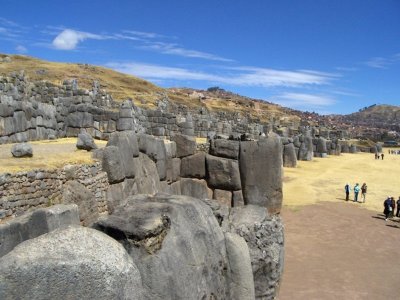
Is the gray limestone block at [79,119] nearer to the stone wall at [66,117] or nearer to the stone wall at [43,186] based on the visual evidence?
the stone wall at [66,117]

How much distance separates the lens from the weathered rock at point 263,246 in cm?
909

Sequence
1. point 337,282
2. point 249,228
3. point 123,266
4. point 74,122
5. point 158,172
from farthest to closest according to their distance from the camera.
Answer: point 74,122
point 158,172
point 337,282
point 249,228
point 123,266

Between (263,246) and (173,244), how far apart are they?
10.7 feet

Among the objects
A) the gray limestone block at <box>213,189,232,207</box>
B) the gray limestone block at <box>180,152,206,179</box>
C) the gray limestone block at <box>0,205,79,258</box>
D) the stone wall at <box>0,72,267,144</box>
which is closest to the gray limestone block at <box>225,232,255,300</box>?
the gray limestone block at <box>0,205,79,258</box>

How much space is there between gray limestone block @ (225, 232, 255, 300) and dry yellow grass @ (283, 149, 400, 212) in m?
16.6

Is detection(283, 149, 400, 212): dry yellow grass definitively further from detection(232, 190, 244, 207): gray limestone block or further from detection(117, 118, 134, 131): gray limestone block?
detection(117, 118, 134, 131): gray limestone block

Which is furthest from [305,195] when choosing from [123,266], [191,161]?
[123,266]

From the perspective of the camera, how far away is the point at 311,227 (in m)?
20.3

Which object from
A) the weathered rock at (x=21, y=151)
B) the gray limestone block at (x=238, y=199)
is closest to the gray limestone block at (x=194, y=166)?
the gray limestone block at (x=238, y=199)

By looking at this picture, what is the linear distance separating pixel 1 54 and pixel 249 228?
89.0m

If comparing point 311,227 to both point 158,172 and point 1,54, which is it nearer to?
point 158,172

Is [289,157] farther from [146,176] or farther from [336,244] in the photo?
[146,176]

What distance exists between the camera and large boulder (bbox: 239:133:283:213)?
18047mm

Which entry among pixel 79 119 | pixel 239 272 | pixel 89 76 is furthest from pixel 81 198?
pixel 89 76
